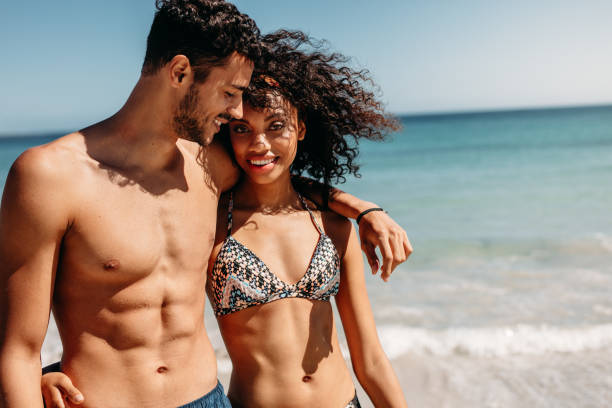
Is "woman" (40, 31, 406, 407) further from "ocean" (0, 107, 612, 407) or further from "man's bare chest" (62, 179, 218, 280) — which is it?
"ocean" (0, 107, 612, 407)

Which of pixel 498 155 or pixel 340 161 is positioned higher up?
pixel 340 161

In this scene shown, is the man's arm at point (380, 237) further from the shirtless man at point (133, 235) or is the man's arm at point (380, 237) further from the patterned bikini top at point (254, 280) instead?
the patterned bikini top at point (254, 280)

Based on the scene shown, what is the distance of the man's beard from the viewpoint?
1856mm

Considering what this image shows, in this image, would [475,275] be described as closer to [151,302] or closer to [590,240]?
[590,240]

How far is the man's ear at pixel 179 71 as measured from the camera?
1817 millimetres

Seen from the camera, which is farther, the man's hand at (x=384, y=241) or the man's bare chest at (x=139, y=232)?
the man's hand at (x=384, y=241)

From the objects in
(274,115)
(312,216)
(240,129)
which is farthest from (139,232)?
(312,216)

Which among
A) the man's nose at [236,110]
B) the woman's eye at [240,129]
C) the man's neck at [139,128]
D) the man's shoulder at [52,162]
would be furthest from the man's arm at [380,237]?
the man's shoulder at [52,162]

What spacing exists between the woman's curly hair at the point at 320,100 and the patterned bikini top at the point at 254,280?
0.40 metres

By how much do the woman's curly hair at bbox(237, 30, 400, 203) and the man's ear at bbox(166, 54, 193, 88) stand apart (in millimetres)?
326

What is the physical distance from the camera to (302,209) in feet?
8.04

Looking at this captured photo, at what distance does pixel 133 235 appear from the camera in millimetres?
1782

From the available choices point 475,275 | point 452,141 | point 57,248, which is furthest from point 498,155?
point 57,248

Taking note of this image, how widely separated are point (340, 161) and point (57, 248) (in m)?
1.53
